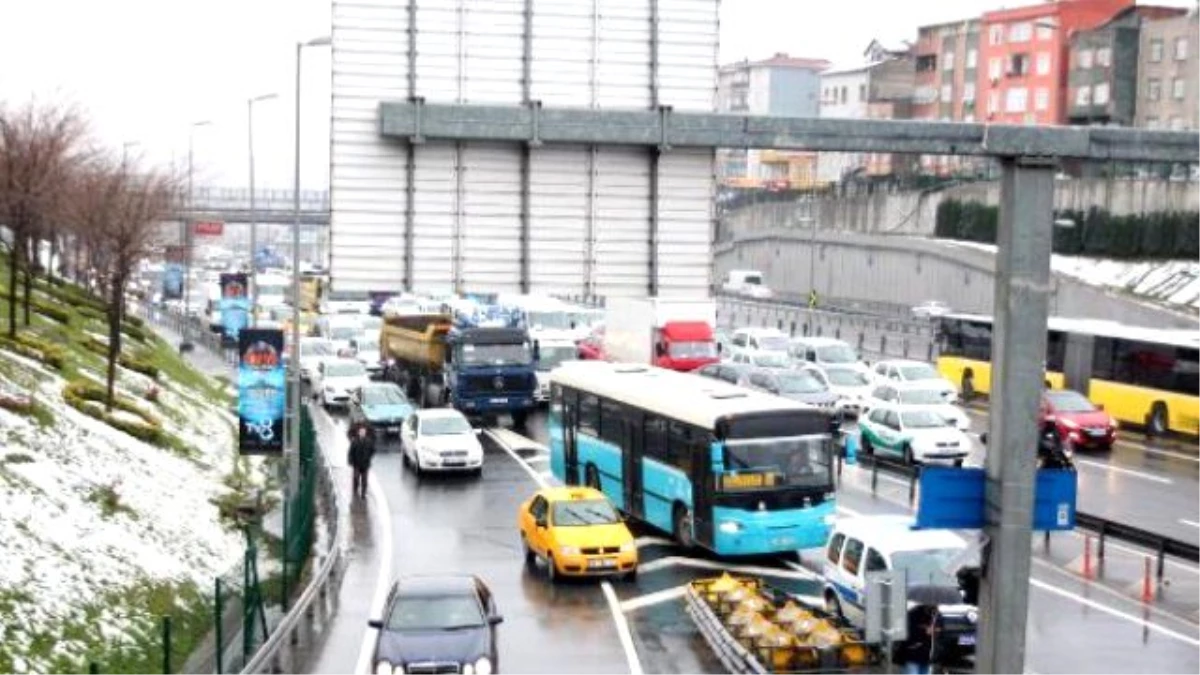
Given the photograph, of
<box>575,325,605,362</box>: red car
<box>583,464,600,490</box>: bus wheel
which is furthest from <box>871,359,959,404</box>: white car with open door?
<box>583,464,600,490</box>: bus wheel

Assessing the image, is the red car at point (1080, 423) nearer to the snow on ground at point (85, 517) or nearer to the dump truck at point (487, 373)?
the dump truck at point (487, 373)

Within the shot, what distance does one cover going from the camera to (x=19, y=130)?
188ft

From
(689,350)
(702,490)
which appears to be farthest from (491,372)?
(702,490)

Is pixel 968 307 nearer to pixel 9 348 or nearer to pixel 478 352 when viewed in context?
pixel 478 352

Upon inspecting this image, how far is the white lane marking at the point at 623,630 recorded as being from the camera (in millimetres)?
20984

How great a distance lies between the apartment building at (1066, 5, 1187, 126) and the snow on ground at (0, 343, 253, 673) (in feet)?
241

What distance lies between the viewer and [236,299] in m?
58.8

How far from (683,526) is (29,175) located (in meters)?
25.0

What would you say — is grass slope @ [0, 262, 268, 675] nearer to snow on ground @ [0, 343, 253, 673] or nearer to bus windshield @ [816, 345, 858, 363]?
snow on ground @ [0, 343, 253, 673]

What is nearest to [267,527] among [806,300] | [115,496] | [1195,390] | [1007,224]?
[115,496]

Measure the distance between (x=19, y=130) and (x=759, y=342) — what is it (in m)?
28.3

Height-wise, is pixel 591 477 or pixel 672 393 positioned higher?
pixel 672 393

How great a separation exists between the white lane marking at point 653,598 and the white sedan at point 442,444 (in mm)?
12388

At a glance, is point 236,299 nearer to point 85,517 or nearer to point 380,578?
point 380,578
